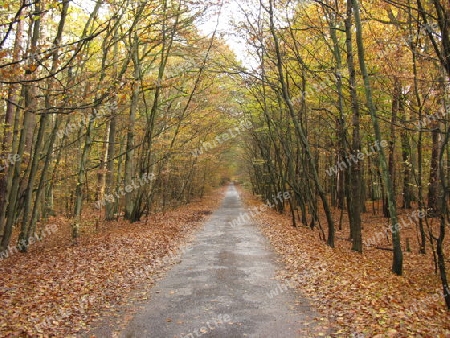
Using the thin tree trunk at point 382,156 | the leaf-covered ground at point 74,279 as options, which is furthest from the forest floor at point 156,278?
the thin tree trunk at point 382,156

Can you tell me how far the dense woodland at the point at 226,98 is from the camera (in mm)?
7398

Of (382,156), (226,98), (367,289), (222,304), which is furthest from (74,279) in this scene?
A: (226,98)

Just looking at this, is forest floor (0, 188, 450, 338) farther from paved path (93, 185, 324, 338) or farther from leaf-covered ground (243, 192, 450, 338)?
paved path (93, 185, 324, 338)

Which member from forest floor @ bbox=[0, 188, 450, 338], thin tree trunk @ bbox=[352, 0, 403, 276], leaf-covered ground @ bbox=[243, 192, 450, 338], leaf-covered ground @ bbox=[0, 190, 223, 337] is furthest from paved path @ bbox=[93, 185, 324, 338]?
thin tree trunk @ bbox=[352, 0, 403, 276]

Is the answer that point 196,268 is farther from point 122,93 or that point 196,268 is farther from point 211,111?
point 211,111

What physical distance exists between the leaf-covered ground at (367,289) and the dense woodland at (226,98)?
76 cm

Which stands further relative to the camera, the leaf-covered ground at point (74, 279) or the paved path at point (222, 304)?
the leaf-covered ground at point (74, 279)

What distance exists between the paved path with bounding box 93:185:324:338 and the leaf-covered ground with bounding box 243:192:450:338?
20.7 inches

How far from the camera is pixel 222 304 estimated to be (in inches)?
265

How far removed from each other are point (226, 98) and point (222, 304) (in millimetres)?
21702

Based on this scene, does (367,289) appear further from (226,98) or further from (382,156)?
(226,98)

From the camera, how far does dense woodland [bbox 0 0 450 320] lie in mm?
7398

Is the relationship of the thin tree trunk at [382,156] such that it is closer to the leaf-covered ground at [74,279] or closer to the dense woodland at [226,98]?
the dense woodland at [226,98]

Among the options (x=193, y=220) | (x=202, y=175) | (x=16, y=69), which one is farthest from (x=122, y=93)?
(x=202, y=175)
